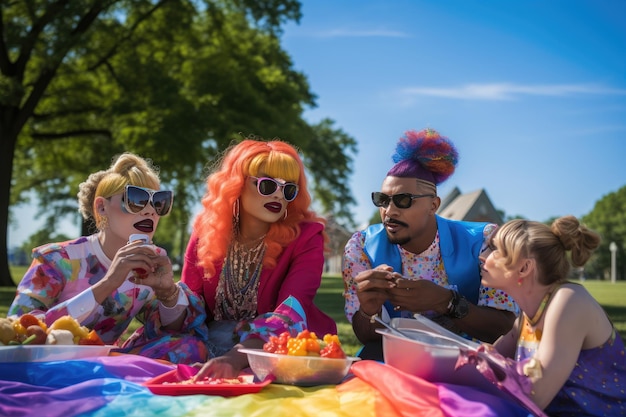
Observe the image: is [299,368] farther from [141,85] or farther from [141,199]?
[141,85]

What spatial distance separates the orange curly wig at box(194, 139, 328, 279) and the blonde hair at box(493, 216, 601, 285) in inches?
72.5

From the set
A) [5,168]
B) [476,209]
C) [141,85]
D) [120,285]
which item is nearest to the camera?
[120,285]

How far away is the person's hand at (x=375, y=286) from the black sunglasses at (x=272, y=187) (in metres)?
0.95

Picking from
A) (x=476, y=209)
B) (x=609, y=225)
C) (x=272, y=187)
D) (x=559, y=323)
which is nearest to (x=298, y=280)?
(x=272, y=187)

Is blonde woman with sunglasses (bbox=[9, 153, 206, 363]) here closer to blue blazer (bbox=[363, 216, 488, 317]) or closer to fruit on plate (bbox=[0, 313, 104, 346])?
fruit on plate (bbox=[0, 313, 104, 346])

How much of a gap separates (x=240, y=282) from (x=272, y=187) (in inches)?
26.5

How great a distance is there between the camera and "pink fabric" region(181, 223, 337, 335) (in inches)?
170

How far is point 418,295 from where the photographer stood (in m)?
3.66

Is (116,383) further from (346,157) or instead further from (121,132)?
(346,157)

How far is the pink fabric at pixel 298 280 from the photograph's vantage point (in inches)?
170

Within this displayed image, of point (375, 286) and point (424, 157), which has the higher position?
point (424, 157)

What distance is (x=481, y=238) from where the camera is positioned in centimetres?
441

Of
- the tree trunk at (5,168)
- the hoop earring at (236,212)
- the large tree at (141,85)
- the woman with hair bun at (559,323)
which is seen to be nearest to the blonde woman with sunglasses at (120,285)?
the hoop earring at (236,212)

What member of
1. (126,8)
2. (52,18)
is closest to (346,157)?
(126,8)
